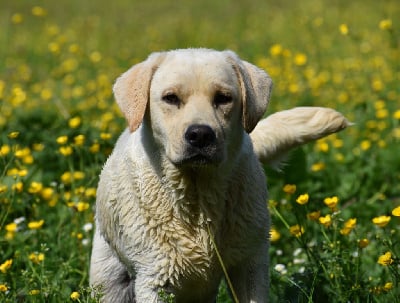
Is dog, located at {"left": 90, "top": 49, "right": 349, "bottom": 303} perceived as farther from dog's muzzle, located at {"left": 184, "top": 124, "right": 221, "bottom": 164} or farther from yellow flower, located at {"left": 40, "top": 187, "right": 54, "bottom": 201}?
yellow flower, located at {"left": 40, "top": 187, "right": 54, "bottom": 201}

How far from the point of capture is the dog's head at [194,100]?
366 centimetres

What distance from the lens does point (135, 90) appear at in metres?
3.90

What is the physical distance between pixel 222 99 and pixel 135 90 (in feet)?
1.36

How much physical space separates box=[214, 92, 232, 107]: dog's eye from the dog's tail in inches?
40.0

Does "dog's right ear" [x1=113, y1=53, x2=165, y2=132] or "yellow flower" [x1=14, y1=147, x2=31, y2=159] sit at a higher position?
"dog's right ear" [x1=113, y1=53, x2=165, y2=132]

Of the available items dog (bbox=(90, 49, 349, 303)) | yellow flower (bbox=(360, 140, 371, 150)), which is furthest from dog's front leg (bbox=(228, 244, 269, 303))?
yellow flower (bbox=(360, 140, 371, 150))

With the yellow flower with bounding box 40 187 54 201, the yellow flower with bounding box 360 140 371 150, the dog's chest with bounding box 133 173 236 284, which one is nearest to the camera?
the dog's chest with bounding box 133 173 236 284

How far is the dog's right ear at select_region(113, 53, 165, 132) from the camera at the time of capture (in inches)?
152

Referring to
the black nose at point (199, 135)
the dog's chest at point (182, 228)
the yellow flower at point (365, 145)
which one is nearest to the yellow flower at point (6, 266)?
the dog's chest at point (182, 228)

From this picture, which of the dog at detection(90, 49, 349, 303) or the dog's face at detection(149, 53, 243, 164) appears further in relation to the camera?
the dog at detection(90, 49, 349, 303)

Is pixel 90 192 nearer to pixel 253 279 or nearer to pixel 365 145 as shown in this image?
pixel 253 279

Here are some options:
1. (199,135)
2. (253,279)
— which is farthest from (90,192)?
(199,135)

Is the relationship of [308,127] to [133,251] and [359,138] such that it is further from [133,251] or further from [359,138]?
[359,138]

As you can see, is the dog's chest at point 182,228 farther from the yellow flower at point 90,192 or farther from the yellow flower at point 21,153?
the yellow flower at point 90,192
